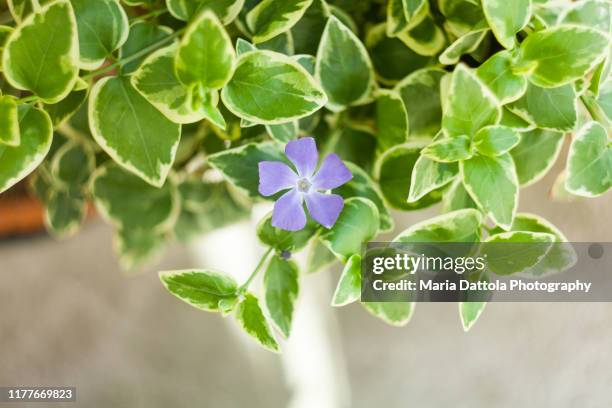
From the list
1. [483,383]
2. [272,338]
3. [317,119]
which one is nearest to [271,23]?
[317,119]

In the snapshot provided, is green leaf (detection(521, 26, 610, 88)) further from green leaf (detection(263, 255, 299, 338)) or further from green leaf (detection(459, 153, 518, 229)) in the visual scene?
green leaf (detection(263, 255, 299, 338))

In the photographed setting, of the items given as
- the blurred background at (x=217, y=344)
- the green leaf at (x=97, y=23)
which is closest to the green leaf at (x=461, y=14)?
the green leaf at (x=97, y=23)

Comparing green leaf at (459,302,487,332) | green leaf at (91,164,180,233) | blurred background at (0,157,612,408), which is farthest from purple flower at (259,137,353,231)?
blurred background at (0,157,612,408)

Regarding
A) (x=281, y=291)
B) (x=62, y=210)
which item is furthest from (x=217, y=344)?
(x=281, y=291)

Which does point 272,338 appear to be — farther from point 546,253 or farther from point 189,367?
point 189,367

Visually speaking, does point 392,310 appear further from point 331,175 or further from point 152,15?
point 152,15
